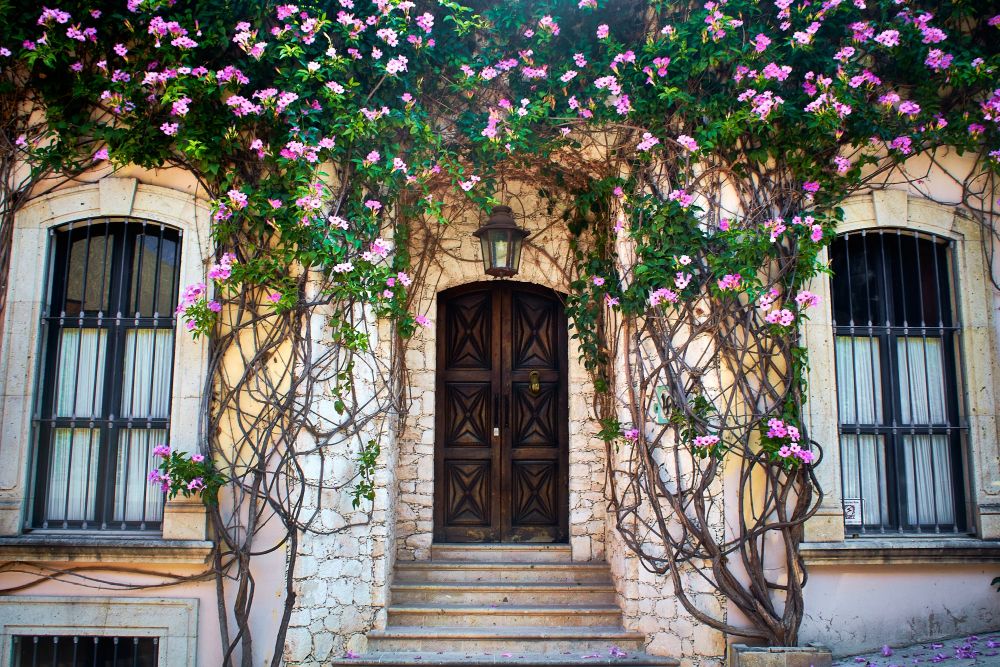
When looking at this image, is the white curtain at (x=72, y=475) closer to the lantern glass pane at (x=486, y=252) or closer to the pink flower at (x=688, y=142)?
the lantern glass pane at (x=486, y=252)

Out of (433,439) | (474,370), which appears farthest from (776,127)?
(433,439)

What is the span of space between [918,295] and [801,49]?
1.95 metres

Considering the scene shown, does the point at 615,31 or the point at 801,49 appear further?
the point at 615,31

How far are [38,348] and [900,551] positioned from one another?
5.88 metres

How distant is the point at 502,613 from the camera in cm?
550

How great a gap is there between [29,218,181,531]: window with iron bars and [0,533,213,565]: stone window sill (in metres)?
0.25

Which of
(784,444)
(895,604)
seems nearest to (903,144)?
(784,444)

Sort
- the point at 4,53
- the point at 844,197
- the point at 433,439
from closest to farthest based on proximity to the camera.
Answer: the point at 4,53 < the point at 844,197 < the point at 433,439

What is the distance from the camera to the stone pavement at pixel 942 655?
15.8 ft

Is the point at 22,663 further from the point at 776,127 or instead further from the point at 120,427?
the point at 776,127

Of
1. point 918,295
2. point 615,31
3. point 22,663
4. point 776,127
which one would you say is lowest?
point 22,663

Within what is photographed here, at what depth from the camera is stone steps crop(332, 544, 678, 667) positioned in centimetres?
523

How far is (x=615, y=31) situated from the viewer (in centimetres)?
567

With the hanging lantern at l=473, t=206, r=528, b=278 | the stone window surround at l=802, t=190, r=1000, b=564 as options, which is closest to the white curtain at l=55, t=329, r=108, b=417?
the hanging lantern at l=473, t=206, r=528, b=278
